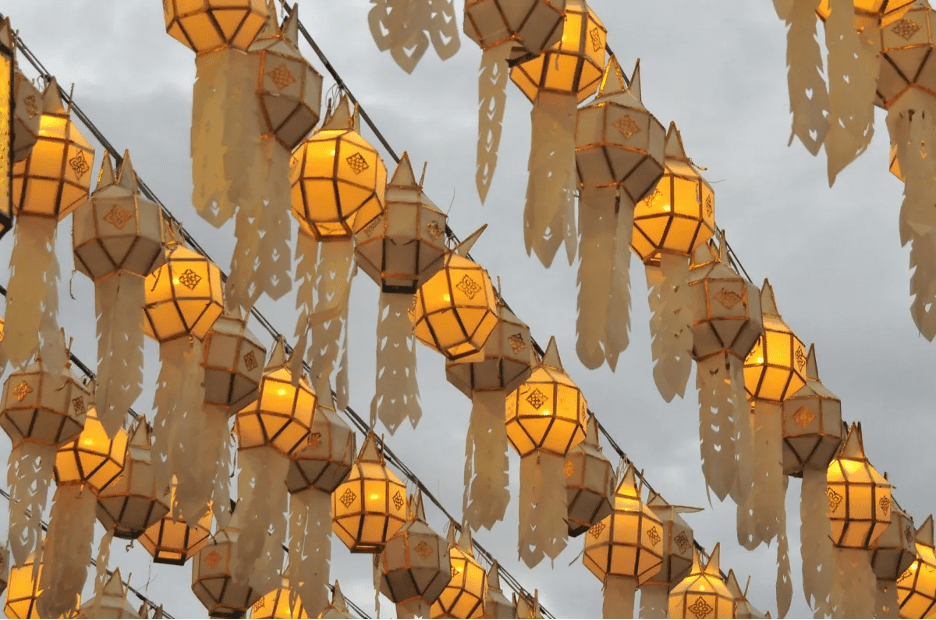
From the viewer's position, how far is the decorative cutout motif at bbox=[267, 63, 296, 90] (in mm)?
5121

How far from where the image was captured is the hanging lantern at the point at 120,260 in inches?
210

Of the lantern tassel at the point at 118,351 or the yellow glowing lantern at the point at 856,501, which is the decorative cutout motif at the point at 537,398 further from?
the lantern tassel at the point at 118,351

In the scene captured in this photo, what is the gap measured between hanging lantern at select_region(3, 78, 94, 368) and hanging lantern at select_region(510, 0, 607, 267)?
1.67 meters

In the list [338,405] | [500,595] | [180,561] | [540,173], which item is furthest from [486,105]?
[500,595]

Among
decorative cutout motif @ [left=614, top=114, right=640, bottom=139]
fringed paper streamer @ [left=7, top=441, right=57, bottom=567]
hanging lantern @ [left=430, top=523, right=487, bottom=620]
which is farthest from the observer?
hanging lantern @ [left=430, top=523, right=487, bottom=620]

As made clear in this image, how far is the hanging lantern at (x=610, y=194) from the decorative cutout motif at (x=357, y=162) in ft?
2.80

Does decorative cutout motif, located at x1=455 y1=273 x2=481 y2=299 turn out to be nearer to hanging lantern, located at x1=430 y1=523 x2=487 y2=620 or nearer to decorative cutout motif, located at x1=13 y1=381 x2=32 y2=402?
decorative cutout motif, located at x1=13 y1=381 x2=32 y2=402

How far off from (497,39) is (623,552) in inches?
149

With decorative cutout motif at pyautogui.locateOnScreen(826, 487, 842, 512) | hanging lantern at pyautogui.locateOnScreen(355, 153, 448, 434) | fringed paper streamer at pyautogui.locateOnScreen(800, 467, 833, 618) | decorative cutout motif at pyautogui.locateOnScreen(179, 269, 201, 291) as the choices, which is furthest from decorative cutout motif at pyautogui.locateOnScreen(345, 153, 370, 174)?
decorative cutout motif at pyautogui.locateOnScreen(826, 487, 842, 512)

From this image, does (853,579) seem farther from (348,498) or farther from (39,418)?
(39,418)

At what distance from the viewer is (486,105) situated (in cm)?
474

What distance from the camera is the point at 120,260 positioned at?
555 centimetres

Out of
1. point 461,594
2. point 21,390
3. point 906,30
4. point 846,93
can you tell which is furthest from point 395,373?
point 461,594

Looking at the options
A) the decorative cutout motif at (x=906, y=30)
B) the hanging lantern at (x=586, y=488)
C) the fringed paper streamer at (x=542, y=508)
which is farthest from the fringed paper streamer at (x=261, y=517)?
the decorative cutout motif at (x=906, y=30)
